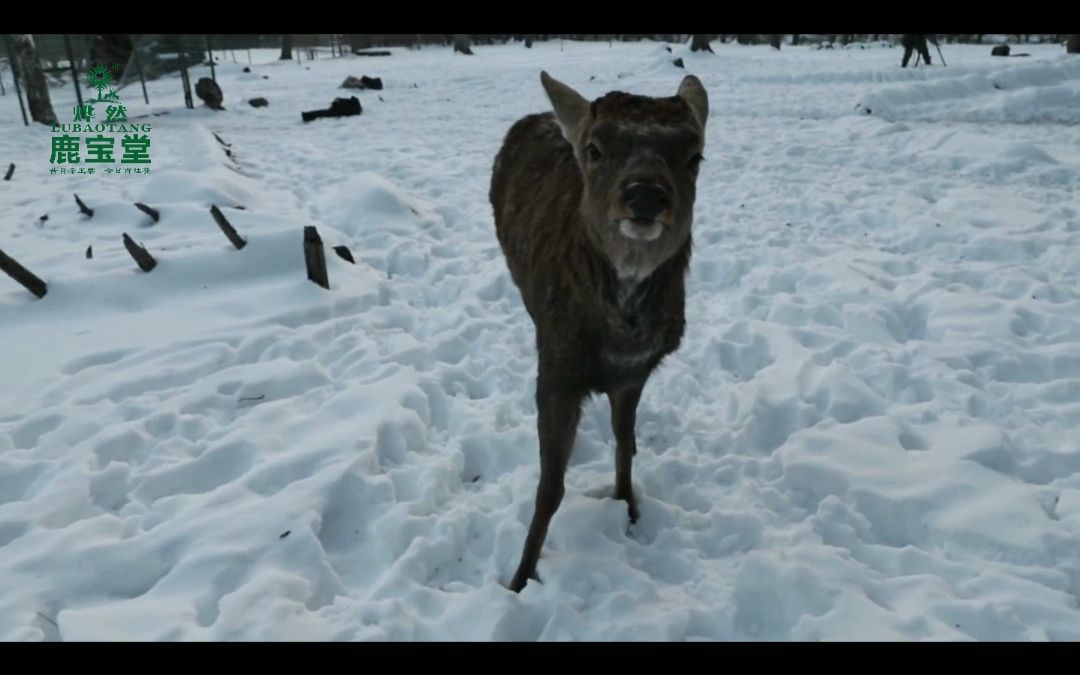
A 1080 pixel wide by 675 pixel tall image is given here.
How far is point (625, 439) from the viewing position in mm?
3385

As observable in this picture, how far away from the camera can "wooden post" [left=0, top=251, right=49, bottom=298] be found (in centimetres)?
509

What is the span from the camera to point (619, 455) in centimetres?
340

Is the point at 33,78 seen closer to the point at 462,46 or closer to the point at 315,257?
the point at 315,257

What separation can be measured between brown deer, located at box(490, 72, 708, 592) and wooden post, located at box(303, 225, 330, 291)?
2798 mm

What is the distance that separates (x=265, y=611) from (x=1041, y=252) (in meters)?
6.96

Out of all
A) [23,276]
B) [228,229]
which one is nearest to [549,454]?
[228,229]

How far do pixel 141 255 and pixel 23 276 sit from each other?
854mm

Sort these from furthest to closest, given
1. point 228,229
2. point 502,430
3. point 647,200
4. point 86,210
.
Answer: point 86,210 → point 228,229 → point 502,430 → point 647,200

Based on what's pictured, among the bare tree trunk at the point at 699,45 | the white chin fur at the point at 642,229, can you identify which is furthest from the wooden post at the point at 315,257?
the bare tree trunk at the point at 699,45

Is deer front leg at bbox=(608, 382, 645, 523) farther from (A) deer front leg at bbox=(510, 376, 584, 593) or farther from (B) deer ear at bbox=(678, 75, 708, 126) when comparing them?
(B) deer ear at bbox=(678, 75, 708, 126)

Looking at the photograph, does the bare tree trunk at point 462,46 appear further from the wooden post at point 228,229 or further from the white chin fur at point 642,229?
the white chin fur at point 642,229

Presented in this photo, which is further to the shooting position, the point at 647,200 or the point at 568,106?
the point at 568,106

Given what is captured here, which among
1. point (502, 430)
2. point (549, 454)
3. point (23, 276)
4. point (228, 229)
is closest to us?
point (549, 454)
